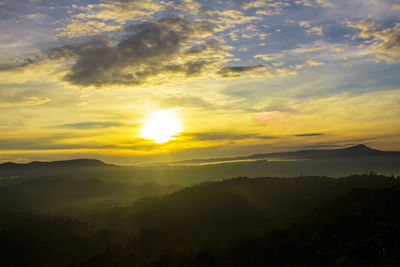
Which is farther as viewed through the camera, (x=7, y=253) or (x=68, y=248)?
(x=68, y=248)

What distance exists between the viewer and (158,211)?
234 ft

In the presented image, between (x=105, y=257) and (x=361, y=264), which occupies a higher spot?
(x=361, y=264)

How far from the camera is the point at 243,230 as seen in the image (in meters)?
A: 42.9

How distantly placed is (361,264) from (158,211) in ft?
197

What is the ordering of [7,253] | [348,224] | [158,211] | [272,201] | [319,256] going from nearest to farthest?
[319,256]
[348,224]
[7,253]
[272,201]
[158,211]

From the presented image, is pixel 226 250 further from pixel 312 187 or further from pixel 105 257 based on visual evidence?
pixel 312 187

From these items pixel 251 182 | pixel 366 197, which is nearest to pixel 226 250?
pixel 366 197

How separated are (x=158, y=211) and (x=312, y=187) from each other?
3454cm

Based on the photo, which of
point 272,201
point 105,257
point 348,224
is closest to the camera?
point 348,224

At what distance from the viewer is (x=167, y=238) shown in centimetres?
4588

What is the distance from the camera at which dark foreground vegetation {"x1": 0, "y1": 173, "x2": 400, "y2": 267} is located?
19531mm

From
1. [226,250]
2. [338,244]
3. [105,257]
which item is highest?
[338,244]

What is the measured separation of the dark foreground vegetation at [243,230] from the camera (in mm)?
19531

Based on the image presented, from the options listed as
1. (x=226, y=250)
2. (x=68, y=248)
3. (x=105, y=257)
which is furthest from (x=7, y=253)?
(x=226, y=250)
